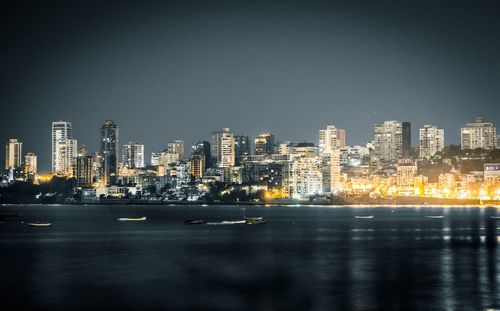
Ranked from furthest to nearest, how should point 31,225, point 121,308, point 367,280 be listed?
point 31,225 → point 367,280 → point 121,308

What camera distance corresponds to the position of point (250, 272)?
51.3 metres

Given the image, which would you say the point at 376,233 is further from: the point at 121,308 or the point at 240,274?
the point at 121,308

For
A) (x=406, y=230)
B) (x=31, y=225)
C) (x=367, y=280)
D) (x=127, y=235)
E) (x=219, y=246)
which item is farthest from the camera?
(x=31, y=225)

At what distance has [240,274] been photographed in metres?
50.2

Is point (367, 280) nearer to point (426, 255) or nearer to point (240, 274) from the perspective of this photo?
point (240, 274)

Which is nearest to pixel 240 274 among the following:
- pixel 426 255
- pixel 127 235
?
pixel 426 255

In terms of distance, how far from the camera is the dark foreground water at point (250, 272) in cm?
3909

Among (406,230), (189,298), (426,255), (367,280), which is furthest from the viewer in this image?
(406,230)

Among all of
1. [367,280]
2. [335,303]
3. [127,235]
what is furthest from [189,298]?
[127,235]

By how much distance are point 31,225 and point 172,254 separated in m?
52.8

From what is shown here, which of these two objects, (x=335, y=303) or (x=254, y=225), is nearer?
(x=335, y=303)

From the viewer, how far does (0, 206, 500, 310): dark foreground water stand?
3909cm

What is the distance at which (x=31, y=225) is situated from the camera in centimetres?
11075

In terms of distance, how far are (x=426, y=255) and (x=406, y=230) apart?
36.0 meters
